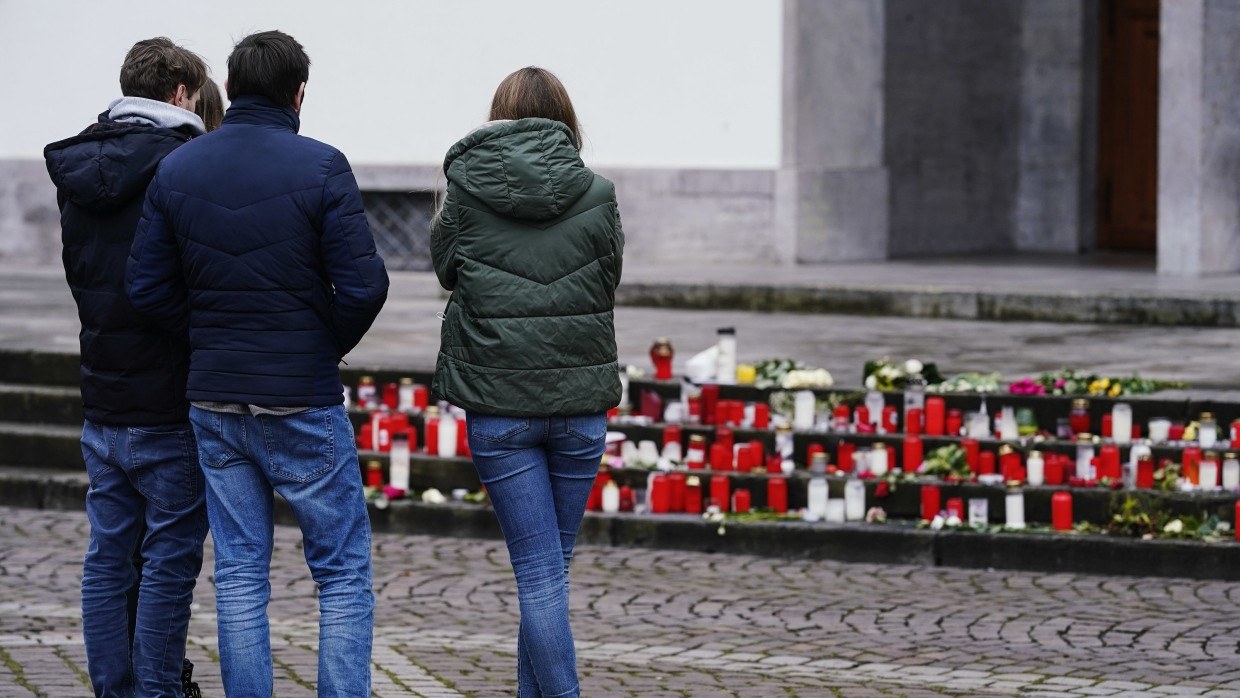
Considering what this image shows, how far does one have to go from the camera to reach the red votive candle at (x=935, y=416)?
8742 mm

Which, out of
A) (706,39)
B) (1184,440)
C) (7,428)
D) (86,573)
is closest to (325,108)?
(706,39)

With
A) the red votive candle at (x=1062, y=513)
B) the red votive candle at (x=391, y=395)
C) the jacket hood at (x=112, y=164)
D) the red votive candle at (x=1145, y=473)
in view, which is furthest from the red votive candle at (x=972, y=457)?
the jacket hood at (x=112, y=164)

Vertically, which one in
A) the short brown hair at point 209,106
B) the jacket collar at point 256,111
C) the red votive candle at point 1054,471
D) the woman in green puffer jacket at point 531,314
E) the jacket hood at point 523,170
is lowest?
the red votive candle at point 1054,471

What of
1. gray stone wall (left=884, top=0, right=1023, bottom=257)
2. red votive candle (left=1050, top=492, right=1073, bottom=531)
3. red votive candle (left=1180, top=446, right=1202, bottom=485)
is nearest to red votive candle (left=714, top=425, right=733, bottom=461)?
red votive candle (left=1050, top=492, right=1073, bottom=531)

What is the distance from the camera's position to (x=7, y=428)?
385 inches

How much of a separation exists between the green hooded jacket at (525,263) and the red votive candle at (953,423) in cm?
443

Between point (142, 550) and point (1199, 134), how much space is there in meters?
10.8

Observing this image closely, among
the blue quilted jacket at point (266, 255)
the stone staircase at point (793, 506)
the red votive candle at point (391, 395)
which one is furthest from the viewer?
the red votive candle at point (391, 395)

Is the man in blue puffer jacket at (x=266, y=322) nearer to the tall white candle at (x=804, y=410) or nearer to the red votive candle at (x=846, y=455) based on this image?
the red votive candle at (x=846, y=455)

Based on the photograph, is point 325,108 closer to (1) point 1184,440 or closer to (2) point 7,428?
(2) point 7,428

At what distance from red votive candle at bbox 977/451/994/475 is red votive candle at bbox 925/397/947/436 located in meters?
0.42

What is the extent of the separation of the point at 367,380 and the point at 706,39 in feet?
22.2

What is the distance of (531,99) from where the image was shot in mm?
4578

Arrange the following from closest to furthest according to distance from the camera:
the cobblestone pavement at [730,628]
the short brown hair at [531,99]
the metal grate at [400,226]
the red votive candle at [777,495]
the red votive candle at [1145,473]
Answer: the short brown hair at [531,99] → the cobblestone pavement at [730,628] → the red votive candle at [1145,473] → the red votive candle at [777,495] → the metal grate at [400,226]
